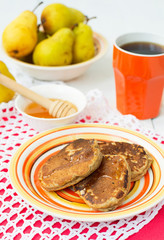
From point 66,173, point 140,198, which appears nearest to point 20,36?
point 66,173

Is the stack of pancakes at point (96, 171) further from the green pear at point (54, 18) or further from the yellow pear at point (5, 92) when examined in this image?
the green pear at point (54, 18)

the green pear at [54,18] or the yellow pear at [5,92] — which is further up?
the green pear at [54,18]

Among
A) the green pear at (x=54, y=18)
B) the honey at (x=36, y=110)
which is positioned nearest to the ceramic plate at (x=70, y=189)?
the honey at (x=36, y=110)

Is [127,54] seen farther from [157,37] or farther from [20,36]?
[20,36]

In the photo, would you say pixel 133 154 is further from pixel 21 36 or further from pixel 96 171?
pixel 21 36

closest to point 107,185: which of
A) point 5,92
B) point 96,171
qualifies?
point 96,171

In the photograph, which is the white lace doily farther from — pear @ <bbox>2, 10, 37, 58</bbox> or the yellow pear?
pear @ <bbox>2, 10, 37, 58</bbox>
